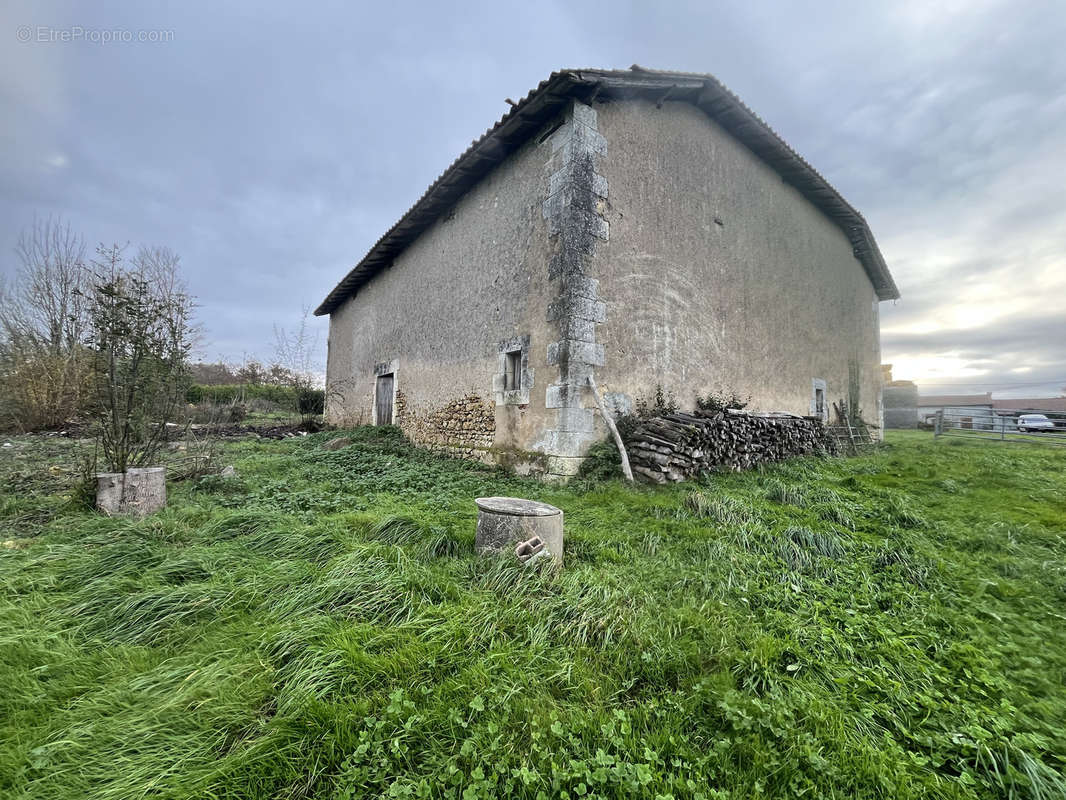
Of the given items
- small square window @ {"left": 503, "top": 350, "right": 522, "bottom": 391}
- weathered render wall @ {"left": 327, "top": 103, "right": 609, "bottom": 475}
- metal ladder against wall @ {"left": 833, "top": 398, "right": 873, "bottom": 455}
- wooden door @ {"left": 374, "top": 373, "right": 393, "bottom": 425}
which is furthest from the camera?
metal ladder against wall @ {"left": 833, "top": 398, "right": 873, "bottom": 455}

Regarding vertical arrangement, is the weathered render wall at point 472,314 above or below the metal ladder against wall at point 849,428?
above

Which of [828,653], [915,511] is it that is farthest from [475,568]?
[915,511]

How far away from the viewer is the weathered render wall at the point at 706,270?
633 cm

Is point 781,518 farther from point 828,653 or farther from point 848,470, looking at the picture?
point 848,470

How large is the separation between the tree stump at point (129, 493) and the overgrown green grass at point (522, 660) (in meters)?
0.23

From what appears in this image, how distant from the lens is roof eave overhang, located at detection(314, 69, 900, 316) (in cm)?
587

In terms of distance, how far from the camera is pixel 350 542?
3.12m

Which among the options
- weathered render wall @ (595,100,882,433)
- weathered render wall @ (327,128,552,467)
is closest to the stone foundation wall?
weathered render wall @ (327,128,552,467)

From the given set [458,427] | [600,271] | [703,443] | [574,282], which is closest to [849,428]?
[703,443]

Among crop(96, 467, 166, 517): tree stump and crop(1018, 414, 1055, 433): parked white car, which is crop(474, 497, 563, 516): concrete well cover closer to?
crop(96, 467, 166, 517): tree stump

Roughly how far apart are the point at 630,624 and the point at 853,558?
2.26 metres

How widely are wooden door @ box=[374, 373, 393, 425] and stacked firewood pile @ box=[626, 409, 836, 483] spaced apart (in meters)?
6.92

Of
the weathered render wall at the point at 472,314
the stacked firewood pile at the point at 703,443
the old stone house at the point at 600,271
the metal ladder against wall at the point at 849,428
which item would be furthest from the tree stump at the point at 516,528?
the metal ladder against wall at the point at 849,428

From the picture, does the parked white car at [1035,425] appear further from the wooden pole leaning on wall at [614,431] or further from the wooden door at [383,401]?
the wooden door at [383,401]
